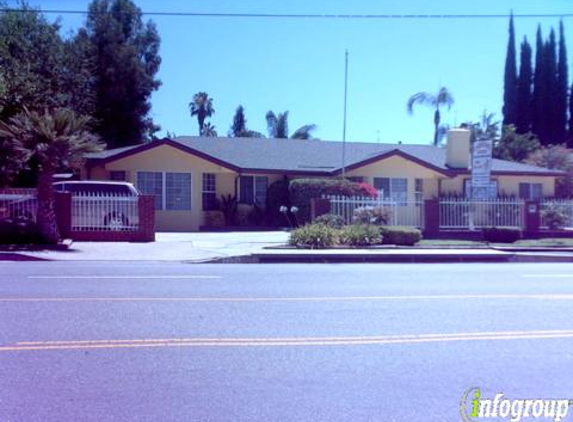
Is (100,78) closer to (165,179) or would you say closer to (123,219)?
(165,179)

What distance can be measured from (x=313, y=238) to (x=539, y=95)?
4451 centimetres

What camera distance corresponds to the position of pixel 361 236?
824 inches

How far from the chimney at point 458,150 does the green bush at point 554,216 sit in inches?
295

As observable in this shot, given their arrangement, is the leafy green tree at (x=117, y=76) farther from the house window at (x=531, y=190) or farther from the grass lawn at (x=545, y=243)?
the grass lawn at (x=545, y=243)

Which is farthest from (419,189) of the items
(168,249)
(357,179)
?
(168,249)

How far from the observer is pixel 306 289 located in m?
11.7

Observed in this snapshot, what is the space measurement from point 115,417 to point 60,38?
1344 inches

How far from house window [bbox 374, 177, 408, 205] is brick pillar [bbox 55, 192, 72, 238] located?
14207mm

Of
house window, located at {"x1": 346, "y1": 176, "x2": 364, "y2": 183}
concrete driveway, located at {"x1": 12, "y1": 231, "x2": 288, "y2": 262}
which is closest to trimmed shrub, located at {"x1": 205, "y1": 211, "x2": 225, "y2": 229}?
concrete driveway, located at {"x1": 12, "y1": 231, "x2": 288, "y2": 262}

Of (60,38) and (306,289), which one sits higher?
→ (60,38)

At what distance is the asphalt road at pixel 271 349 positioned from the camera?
5352mm

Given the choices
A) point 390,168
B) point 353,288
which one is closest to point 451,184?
point 390,168

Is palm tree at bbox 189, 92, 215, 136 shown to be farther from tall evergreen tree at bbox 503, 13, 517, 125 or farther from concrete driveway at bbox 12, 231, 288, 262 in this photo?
concrete driveway at bbox 12, 231, 288, 262

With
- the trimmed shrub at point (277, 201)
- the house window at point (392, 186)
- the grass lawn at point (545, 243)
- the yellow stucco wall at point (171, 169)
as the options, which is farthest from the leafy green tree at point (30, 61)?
the grass lawn at point (545, 243)
